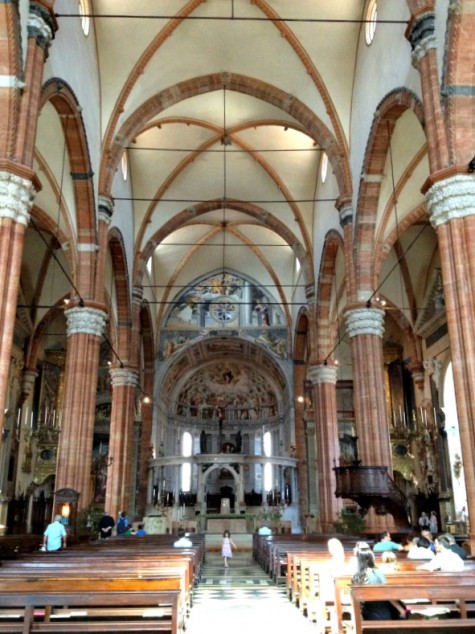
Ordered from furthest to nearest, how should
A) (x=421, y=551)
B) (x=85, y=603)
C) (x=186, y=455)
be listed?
(x=186, y=455)
(x=421, y=551)
(x=85, y=603)

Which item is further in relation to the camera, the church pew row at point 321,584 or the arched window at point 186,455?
the arched window at point 186,455

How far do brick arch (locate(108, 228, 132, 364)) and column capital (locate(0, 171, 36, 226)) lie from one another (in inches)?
437

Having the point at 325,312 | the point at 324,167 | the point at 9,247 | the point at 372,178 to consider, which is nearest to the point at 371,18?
the point at 372,178

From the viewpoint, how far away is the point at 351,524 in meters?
17.6

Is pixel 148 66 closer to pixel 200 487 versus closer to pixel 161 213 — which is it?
pixel 161 213

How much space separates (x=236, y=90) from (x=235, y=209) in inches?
309

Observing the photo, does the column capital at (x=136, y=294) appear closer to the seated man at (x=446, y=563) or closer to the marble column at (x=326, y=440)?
the marble column at (x=326, y=440)

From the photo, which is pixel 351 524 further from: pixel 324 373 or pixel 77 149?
pixel 77 149

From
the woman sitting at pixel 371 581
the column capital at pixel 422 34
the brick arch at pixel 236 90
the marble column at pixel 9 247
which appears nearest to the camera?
the woman sitting at pixel 371 581

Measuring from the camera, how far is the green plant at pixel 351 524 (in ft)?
55.8

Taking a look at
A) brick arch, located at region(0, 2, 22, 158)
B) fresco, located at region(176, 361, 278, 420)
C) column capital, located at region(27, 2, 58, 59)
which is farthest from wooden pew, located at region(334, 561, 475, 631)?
fresco, located at region(176, 361, 278, 420)

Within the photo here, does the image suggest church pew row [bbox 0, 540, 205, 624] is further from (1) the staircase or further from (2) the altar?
(2) the altar

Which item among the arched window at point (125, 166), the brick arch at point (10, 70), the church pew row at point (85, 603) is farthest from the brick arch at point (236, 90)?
the church pew row at point (85, 603)

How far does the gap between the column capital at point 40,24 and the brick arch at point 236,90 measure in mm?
6454
